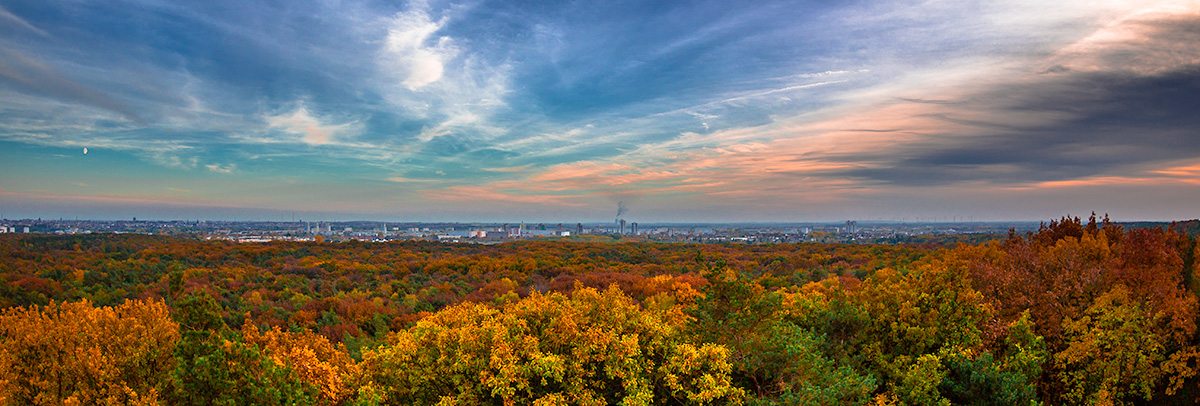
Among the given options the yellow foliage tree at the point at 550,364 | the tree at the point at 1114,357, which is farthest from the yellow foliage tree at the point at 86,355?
the tree at the point at 1114,357

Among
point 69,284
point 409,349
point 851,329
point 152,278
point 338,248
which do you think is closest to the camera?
point 409,349

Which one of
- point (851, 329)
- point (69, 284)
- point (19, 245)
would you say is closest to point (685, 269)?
point (851, 329)

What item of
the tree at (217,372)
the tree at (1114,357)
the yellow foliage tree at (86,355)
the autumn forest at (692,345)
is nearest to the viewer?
the tree at (217,372)

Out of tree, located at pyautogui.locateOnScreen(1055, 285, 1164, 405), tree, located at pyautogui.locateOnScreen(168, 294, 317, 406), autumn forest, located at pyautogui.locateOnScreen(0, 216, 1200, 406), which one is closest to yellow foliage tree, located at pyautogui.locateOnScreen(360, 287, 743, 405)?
autumn forest, located at pyautogui.locateOnScreen(0, 216, 1200, 406)

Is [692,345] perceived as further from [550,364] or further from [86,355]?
[86,355]

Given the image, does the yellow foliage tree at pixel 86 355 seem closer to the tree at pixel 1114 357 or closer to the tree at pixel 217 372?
the tree at pixel 217 372

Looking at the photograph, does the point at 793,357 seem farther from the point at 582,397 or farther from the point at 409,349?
the point at 409,349

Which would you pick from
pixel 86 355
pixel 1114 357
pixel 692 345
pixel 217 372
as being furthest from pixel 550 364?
pixel 1114 357
